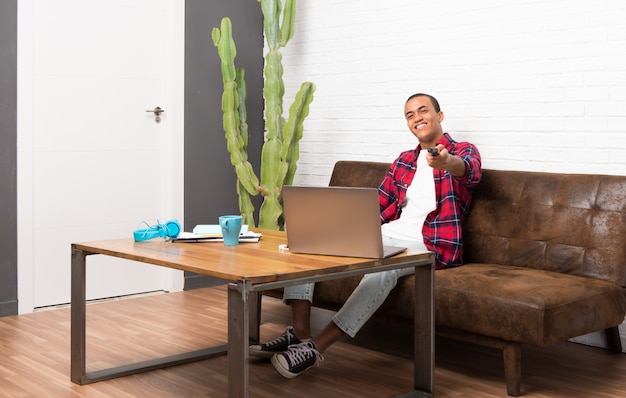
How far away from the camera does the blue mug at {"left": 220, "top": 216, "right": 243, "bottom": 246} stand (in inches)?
106

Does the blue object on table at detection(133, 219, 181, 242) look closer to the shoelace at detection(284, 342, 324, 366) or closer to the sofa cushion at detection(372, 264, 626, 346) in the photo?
the shoelace at detection(284, 342, 324, 366)

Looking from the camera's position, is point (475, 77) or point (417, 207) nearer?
point (417, 207)

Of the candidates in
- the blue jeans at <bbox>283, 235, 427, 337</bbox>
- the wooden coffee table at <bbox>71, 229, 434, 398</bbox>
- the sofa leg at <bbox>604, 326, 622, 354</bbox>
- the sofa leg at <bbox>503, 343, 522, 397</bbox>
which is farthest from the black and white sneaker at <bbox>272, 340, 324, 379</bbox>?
the sofa leg at <bbox>604, 326, 622, 354</bbox>

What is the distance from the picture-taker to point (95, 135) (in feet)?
14.3

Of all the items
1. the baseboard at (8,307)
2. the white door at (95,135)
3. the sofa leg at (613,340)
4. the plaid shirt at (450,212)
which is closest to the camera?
the plaid shirt at (450,212)

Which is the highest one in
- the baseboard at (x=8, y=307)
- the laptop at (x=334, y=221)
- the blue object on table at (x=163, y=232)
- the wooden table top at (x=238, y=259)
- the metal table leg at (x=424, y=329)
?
the laptop at (x=334, y=221)

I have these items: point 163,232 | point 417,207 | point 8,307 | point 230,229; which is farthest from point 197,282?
point 230,229

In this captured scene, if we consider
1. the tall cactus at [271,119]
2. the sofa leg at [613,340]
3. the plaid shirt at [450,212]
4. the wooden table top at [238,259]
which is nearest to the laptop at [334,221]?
the wooden table top at [238,259]

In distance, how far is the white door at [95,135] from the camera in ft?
13.4

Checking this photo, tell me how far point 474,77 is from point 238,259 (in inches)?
75.0

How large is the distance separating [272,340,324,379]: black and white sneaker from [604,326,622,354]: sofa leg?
4.23ft

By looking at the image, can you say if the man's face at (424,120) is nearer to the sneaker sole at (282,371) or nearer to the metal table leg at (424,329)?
the metal table leg at (424,329)

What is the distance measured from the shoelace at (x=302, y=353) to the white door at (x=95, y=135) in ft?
5.96

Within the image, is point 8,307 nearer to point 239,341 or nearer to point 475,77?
point 239,341
